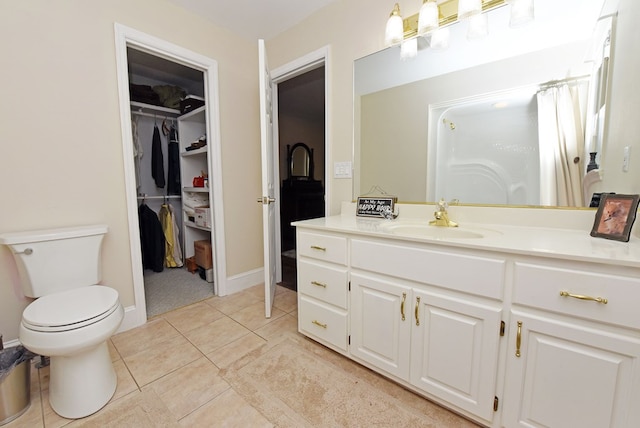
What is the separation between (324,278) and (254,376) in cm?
64

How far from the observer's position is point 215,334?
182cm

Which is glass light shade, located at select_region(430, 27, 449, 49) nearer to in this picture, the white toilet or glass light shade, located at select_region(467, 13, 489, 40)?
glass light shade, located at select_region(467, 13, 489, 40)

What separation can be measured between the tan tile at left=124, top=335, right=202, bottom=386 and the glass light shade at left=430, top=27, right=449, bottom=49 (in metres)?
2.37

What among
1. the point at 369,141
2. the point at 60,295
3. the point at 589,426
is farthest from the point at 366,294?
the point at 60,295

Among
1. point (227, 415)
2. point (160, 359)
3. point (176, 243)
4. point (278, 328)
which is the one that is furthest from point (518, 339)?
point (176, 243)

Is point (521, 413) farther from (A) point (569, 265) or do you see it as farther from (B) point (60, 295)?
(B) point (60, 295)

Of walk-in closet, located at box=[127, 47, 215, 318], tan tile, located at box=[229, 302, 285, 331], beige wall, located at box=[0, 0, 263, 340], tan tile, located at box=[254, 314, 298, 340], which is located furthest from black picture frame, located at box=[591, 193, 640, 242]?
walk-in closet, located at box=[127, 47, 215, 318]

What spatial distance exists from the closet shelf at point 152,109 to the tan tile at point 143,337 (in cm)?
224

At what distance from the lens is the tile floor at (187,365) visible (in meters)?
1.17

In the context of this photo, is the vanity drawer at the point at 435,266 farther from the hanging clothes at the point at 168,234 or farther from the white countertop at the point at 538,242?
the hanging clothes at the point at 168,234

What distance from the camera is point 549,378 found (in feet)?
3.00

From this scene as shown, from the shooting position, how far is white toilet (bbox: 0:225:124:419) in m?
1.09

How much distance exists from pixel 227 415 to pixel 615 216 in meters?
1.83

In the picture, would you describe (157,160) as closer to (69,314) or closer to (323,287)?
(69,314)
